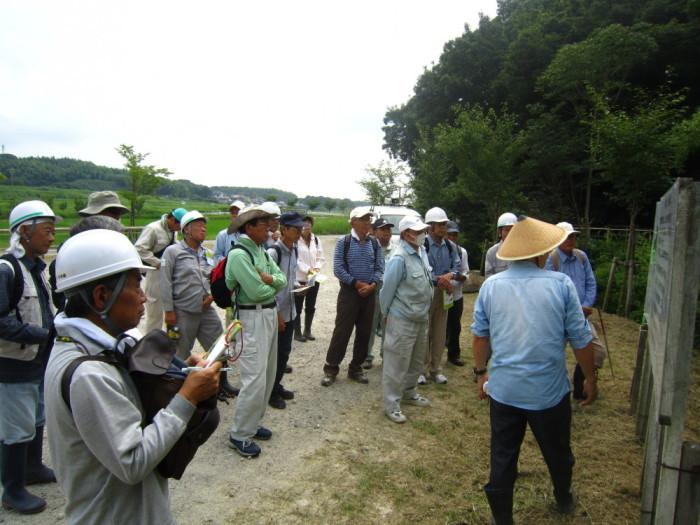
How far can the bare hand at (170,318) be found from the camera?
4.52 metres

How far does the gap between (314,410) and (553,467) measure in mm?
2635

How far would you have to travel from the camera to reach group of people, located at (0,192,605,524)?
1.48 metres

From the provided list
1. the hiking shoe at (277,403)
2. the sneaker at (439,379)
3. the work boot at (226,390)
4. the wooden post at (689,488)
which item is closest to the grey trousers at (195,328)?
the work boot at (226,390)

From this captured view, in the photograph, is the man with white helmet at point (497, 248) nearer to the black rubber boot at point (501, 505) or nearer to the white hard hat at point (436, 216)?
the white hard hat at point (436, 216)

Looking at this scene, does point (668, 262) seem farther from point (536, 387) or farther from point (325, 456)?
point (325, 456)

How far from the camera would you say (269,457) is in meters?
3.89

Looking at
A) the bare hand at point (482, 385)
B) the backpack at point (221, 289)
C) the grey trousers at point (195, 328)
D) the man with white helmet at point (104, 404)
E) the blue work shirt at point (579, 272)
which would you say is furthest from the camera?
the blue work shirt at point (579, 272)

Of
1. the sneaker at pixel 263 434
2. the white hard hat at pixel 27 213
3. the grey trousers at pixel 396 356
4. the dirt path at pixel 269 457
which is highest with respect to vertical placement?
the white hard hat at pixel 27 213

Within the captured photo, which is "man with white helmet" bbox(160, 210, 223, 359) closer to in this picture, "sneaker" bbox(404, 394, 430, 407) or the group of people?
the group of people

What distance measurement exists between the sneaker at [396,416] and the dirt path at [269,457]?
274mm

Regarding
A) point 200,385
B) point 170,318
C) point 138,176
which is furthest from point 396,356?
point 138,176

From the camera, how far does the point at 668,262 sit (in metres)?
2.28

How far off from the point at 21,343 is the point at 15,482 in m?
0.98

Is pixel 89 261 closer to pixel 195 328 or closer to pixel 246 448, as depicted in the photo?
pixel 246 448
